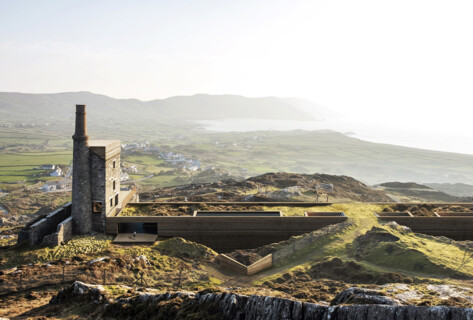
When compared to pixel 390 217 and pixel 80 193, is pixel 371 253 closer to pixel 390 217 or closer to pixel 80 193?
pixel 390 217

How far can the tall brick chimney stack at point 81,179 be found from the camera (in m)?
37.4

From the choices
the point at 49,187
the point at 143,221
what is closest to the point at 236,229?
the point at 143,221

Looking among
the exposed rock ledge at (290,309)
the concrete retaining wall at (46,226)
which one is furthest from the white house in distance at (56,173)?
the exposed rock ledge at (290,309)

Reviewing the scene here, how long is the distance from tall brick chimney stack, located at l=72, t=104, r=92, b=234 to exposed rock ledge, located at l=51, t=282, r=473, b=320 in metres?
17.0

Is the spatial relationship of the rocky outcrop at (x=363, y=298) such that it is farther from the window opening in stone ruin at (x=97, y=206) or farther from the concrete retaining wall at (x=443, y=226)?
the window opening in stone ruin at (x=97, y=206)

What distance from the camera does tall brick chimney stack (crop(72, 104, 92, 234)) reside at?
3741 cm

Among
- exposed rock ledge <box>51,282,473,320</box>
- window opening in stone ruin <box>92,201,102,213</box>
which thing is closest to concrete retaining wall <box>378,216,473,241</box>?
exposed rock ledge <box>51,282,473,320</box>

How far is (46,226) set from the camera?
36781 millimetres

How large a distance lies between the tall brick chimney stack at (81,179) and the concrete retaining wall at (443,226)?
2893cm

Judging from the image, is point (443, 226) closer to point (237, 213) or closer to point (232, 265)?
point (237, 213)

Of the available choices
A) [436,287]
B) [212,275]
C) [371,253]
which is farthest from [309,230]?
[436,287]

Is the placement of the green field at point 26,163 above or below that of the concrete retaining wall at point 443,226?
below

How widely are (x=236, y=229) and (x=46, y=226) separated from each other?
16.5 meters

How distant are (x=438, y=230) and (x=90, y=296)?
3182 centimetres
